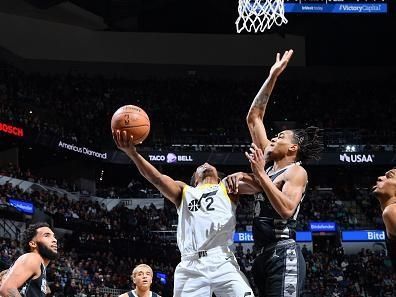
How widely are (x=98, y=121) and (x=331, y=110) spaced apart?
30.4 ft

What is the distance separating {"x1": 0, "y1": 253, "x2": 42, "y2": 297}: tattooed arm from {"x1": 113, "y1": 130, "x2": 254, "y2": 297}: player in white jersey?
3.63 ft

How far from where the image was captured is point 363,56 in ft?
93.9

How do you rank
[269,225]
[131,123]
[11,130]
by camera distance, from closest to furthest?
[269,225] → [131,123] → [11,130]

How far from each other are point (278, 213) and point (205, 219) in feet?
2.39

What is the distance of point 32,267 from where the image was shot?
16.5 feet

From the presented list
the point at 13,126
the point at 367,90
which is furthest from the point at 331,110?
the point at 13,126

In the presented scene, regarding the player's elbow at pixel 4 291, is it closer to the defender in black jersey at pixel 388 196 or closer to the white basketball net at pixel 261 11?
the defender in black jersey at pixel 388 196

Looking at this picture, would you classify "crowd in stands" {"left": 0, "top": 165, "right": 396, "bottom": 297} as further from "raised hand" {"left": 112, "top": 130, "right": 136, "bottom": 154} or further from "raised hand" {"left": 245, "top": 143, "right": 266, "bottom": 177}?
"raised hand" {"left": 245, "top": 143, "right": 266, "bottom": 177}

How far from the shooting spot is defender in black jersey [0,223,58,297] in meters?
4.90

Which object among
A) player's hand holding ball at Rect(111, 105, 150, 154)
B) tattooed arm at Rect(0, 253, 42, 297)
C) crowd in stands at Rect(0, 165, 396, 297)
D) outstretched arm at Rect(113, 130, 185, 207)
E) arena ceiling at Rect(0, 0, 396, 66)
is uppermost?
arena ceiling at Rect(0, 0, 396, 66)

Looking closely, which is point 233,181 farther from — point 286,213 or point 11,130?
point 11,130

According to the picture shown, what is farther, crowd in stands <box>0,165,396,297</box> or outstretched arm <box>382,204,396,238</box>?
crowd in stands <box>0,165,396,297</box>

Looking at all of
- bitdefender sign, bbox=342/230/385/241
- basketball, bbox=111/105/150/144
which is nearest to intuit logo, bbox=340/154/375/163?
bitdefender sign, bbox=342/230/385/241

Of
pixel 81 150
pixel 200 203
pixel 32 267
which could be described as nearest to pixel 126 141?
pixel 200 203
